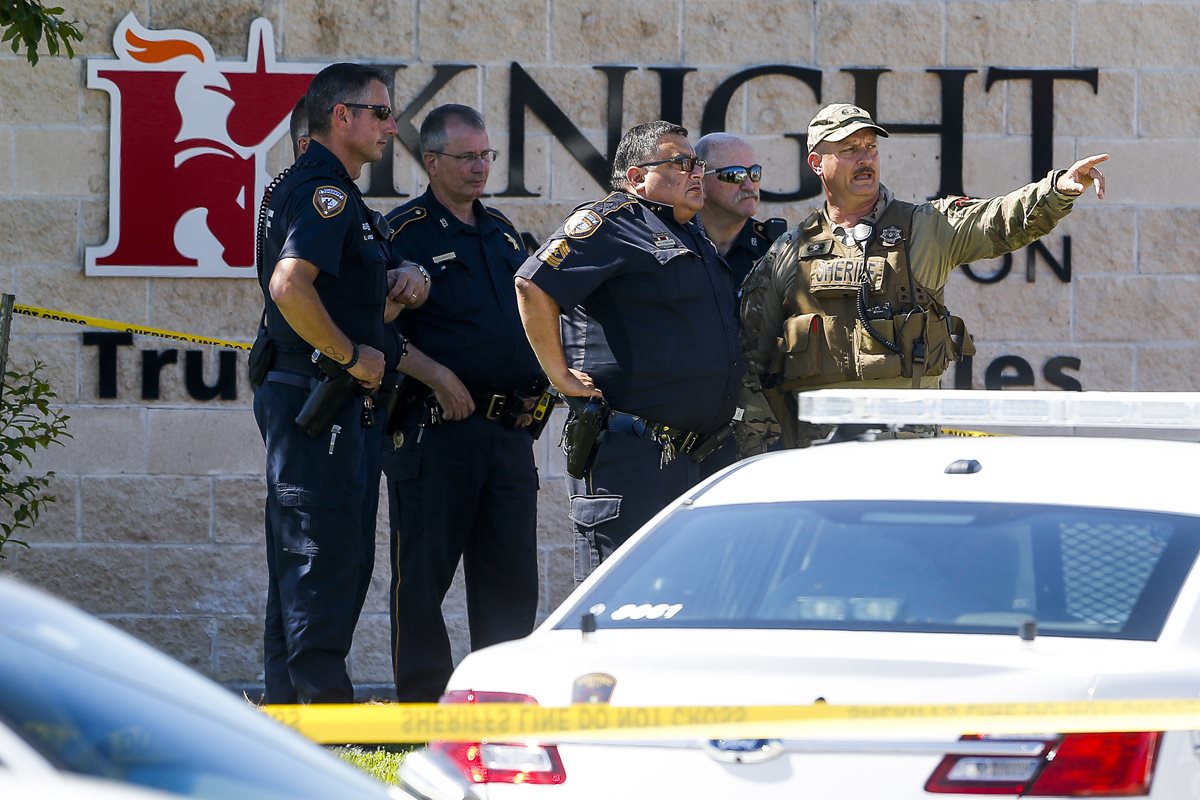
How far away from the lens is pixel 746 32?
7.14 metres

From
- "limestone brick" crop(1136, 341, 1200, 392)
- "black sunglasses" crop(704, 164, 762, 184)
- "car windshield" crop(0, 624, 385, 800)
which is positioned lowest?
"car windshield" crop(0, 624, 385, 800)

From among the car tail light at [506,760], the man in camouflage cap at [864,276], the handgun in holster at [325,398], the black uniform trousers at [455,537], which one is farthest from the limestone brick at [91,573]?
the car tail light at [506,760]

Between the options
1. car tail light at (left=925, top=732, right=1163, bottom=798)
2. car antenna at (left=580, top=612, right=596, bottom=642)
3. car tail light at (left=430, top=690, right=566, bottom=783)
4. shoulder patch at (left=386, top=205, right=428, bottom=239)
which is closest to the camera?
car tail light at (left=925, top=732, right=1163, bottom=798)

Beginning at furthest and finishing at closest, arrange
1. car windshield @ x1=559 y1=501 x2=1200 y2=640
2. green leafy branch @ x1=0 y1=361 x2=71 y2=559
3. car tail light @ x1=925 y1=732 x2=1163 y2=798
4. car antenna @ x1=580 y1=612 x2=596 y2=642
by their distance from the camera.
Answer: green leafy branch @ x1=0 y1=361 x2=71 y2=559 < car antenna @ x1=580 y1=612 x2=596 y2=642 < car windshield @ x1=559 y1=501 x2=1200 y2=640 < car tail light @ x1=925 y1=732 x2=1163 y2=798

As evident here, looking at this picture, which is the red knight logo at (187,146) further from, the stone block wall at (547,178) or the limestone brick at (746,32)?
the limestone brick at (746,32)

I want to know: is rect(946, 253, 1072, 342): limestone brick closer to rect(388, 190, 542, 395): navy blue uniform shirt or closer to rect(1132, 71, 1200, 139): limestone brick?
rect(1132, 71, 1200, 139): limestone brick

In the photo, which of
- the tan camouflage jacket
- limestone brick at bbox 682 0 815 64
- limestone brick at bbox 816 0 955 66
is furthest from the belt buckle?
limestone brick at bbox 816 0 955 66

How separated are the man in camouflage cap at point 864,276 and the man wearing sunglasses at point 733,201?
1.42 feet

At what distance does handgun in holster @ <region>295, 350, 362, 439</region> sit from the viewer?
5.16 meters

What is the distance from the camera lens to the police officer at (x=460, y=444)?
577 cm

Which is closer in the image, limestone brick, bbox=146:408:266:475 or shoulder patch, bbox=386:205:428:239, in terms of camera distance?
shoulder patch, bbox=386:205:428:239

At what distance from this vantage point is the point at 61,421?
6.80 meters

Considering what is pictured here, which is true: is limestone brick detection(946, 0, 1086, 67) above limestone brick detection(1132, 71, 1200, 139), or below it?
above

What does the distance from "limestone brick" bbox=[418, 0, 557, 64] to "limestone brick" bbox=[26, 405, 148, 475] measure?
1.84m
